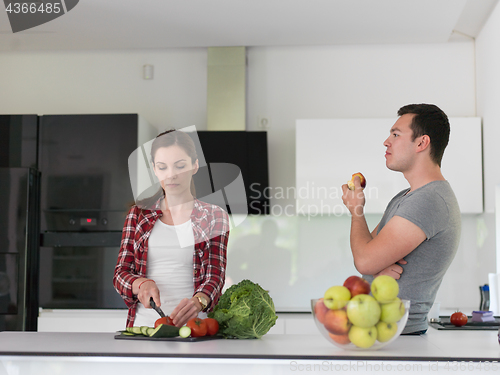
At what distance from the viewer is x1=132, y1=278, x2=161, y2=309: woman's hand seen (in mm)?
1560

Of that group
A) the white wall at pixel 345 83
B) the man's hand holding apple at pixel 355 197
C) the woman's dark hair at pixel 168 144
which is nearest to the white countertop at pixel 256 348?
the man's hand holding apple at pixel 355 197

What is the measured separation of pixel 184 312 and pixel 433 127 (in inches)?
38.5

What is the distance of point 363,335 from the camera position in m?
1.17

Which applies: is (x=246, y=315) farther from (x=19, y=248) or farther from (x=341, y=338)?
(x=19, y=248)

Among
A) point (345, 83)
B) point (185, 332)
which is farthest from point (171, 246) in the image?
point (345, 83)

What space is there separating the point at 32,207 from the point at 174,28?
1402 millimetres

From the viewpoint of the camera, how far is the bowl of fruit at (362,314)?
1147 millimetres

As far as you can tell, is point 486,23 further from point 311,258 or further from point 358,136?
point 311,258

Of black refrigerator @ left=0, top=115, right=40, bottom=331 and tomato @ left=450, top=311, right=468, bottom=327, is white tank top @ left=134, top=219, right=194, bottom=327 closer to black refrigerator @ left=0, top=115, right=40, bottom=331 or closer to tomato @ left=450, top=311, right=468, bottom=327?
tomato @ left=450, top=311, right=468, bottom=327

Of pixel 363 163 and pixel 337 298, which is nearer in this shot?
pixel 337 298

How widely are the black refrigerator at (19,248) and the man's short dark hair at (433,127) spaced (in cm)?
218

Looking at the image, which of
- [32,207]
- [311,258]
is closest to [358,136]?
[311,258]

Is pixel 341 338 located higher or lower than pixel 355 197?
lower

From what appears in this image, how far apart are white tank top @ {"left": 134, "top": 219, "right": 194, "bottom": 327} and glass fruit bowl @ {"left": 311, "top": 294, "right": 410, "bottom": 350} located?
0.70m
